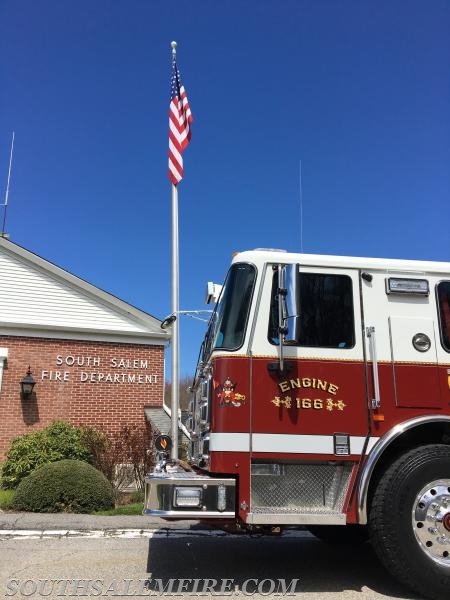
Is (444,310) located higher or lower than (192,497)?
higher

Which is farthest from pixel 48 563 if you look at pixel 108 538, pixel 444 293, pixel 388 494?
pixel 444 293

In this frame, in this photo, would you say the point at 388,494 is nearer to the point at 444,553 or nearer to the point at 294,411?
the point at 444,553

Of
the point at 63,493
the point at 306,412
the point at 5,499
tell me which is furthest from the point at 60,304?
the point at 306,412

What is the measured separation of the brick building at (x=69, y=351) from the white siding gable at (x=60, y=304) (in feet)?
0.07

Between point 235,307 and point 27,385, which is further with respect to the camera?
point 27,385

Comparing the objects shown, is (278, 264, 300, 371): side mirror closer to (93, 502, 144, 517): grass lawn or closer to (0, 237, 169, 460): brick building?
(93, 502, 144, 517): grass lawn

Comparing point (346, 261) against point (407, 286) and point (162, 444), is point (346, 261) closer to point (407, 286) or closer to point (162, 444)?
point (407, 286)

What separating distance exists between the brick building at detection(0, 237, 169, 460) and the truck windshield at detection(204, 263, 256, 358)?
296 inches

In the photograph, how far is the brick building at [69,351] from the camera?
1130 cm

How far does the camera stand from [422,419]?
14.6 feet

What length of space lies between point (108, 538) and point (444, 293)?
14.7 feet

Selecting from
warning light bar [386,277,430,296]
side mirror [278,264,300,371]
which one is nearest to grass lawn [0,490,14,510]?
side mirror [278,264,300,371]

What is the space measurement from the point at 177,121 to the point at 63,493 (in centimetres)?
592

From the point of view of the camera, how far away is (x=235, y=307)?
4.65 meters
